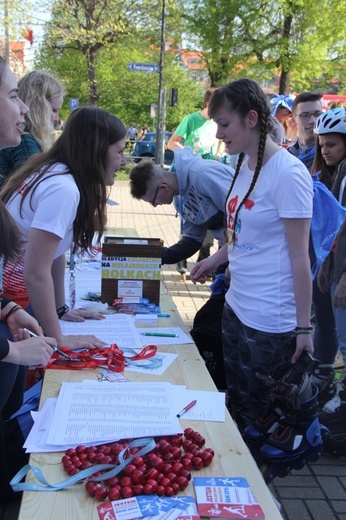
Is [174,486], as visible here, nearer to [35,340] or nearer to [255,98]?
[35,340]

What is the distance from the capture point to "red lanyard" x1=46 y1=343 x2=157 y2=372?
1824 mm

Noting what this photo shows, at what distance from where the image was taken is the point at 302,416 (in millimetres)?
1727

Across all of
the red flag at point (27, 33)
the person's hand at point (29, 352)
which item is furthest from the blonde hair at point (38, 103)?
the red flag at point (27, 33)

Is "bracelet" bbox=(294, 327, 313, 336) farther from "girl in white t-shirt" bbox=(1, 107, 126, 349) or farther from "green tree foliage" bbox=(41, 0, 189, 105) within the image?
"green tree foliage" bbox=(41, 0, 189, 105)

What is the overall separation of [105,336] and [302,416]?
0.80 meters

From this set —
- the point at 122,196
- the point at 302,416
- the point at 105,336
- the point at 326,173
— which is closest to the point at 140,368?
the point at 105,336

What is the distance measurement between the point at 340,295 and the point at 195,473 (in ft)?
5.18

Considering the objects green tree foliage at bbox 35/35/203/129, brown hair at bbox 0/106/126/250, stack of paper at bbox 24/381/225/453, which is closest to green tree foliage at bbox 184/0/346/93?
green tree foliage at bbox 35/35/203/129

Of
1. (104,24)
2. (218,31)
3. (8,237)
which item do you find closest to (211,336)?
(8,237)

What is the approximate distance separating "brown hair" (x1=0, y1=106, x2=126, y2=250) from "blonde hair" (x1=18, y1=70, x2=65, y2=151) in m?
1.17

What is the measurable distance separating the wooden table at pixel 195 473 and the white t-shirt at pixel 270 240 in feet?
0.99

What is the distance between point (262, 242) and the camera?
6.17ft

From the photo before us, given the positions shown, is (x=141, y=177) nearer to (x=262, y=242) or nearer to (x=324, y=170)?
(x=324, y=170)

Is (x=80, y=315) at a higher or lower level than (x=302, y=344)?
lower
